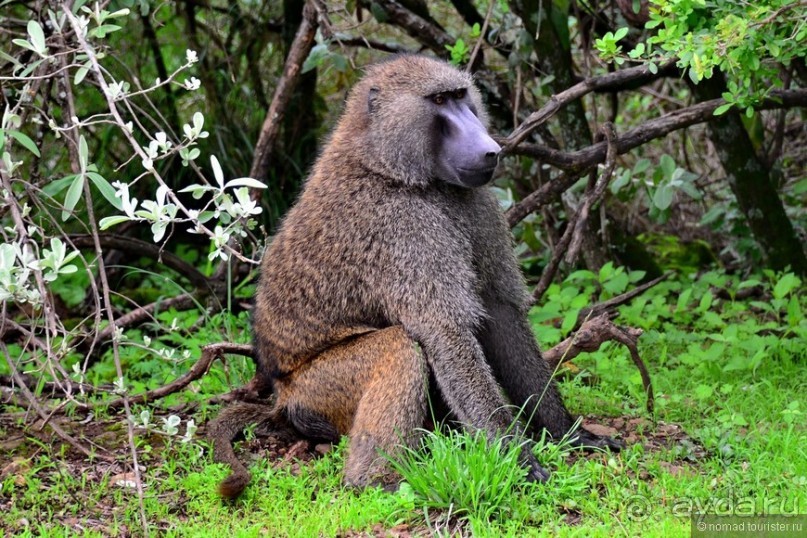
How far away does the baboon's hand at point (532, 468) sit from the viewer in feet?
11.0

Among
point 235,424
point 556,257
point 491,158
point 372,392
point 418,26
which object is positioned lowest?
point 235,424

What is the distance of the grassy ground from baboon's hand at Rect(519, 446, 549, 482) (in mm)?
50

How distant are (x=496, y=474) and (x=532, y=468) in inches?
9.7

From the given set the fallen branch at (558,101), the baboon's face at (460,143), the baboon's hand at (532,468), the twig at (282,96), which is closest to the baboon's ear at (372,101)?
the baboon's face at (460,143)

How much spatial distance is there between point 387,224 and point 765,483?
1.62 metres

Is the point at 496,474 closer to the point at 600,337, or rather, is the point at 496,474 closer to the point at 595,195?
the point at 600,337

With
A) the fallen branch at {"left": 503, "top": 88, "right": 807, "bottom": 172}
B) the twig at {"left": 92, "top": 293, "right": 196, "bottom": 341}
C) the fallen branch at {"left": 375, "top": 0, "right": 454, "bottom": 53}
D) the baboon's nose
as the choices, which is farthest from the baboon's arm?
the fallen branch at {"left": 375, "top": 0, "right": 454, "bottom": 53}

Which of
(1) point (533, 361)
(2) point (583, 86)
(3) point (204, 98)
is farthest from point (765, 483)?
(3) point (204, 98)

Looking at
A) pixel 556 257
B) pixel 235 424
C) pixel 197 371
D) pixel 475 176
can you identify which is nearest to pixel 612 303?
pixel 556 257

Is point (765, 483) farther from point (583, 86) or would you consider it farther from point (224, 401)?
point (224, 401)

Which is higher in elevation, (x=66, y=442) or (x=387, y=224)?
(x=387, y=224)

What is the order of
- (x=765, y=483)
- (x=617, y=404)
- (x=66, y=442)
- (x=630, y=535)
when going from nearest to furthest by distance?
(x=630, y=535) < (x=765, y=483) < (x=66, y=442) < (x=617, y=404)

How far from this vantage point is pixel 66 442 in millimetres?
3900

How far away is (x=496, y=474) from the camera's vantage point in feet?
10.5
